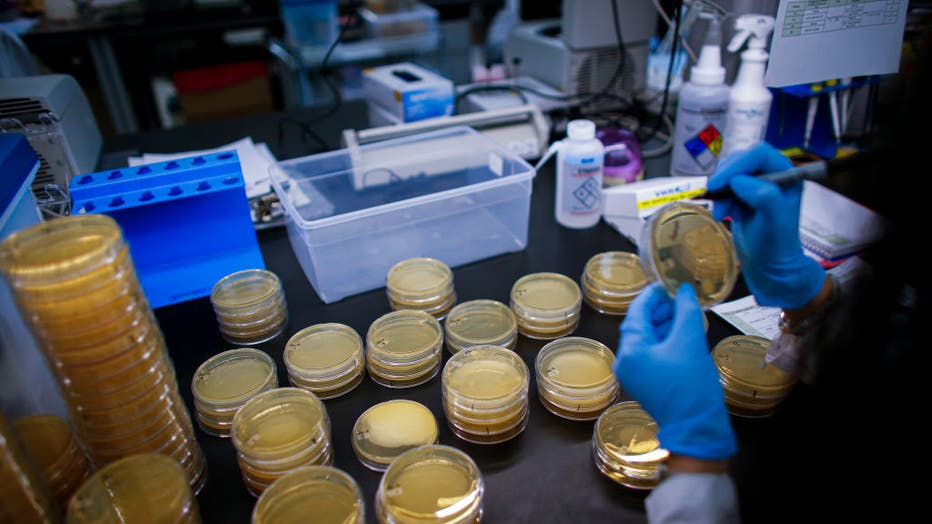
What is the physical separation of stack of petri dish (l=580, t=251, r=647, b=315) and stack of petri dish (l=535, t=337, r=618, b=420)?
156mm

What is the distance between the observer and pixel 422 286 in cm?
115

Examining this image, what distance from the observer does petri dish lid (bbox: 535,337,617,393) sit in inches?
34.6

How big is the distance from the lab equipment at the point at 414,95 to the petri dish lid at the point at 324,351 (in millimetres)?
797

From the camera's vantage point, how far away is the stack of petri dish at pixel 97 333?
0.61 metres

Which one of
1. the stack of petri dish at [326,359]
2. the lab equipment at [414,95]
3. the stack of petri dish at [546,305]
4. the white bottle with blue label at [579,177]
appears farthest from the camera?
the lab equipment at [414,95]

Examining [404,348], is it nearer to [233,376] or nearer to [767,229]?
[233,376]

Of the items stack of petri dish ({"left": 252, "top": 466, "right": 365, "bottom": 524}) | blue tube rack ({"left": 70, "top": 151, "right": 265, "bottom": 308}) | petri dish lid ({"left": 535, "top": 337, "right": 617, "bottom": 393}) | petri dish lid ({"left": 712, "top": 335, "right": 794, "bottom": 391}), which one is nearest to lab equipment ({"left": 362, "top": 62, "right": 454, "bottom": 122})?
blue tube rack ({"left": 70, "top": 151, "right": 265, "bottom": 308})

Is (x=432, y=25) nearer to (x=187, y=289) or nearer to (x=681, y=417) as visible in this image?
(x=187, y=289)

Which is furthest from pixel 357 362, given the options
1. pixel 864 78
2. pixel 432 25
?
pixel 432 25

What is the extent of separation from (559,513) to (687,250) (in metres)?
0.39

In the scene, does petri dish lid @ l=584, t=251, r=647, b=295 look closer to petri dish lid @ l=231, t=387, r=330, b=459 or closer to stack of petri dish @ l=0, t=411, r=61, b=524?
petri dish lid @ l=231, t=387, r=330, b=459

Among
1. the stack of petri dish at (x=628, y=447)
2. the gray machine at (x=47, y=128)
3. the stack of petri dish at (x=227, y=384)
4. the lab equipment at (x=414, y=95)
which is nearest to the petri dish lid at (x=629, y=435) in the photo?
the stack of petri dish at (x=628, y=447)

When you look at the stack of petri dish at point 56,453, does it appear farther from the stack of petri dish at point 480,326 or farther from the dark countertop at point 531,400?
the stack of petri dish at point 480,326

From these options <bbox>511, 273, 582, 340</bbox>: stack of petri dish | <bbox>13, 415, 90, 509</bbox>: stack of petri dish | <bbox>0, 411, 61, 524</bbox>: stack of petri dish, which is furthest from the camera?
<bbox>511, 273, 582, 340</bbox>: stack of petri dish
